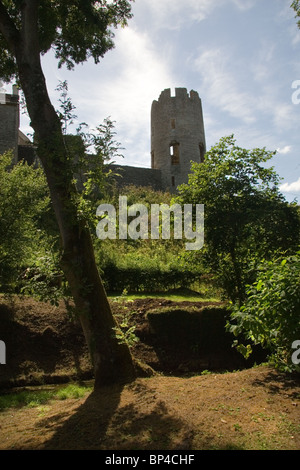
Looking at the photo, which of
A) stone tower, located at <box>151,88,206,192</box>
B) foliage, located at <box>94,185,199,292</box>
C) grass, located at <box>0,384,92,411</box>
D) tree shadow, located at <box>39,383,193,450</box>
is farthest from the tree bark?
stone tower, located at <box>151,88,206,192</box>

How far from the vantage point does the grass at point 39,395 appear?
636 cm

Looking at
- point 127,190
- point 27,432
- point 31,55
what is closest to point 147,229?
point 127,190

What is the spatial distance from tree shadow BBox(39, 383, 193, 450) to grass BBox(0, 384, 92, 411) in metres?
1.68

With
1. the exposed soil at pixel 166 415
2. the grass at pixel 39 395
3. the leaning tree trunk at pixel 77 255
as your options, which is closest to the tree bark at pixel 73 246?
the leaning tree trunk at pixel 77 255

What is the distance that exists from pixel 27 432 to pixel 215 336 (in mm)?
6131

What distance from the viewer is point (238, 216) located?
8336mm

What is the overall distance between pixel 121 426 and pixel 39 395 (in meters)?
3.56

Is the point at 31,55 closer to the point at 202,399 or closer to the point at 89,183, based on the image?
the point at 89,183

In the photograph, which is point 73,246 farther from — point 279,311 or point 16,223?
point 16,223

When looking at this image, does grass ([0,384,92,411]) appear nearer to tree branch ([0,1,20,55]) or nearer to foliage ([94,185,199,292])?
foliage ([94,185,199,292])

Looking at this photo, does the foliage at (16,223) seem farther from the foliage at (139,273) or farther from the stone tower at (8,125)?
the stone tower at (8,125)

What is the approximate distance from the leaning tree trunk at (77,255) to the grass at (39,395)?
123cm

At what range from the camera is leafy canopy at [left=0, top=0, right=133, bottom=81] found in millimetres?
7578

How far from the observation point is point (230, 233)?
8.41 metres
